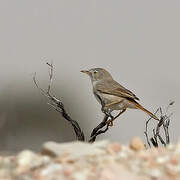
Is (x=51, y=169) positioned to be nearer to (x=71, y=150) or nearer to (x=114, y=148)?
(x=71, y=150)

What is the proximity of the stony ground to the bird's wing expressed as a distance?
14.4ft

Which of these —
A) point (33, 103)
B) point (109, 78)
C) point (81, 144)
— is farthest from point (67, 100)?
point (81, 144)

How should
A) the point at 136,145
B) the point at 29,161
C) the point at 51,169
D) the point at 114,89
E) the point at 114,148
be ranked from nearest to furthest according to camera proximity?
1. the point at 51,169
2. the point at 29,161
3. the point at 114,148
4. the point at 136,145
5. the point at 114,89

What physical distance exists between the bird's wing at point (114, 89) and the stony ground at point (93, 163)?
4.38m

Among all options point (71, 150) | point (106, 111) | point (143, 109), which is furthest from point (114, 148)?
point (143, 109)

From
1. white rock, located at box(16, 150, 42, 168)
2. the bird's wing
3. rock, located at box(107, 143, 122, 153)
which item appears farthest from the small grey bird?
white rock, located at box(16, 150, 42, 168)

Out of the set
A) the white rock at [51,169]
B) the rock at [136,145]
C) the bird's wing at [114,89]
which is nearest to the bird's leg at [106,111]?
the bird's wing at [114,89]

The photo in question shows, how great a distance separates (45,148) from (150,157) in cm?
98

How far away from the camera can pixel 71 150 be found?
21.0 feet

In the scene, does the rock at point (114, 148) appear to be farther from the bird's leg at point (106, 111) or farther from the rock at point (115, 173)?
the bird's leg at point (106, 111)

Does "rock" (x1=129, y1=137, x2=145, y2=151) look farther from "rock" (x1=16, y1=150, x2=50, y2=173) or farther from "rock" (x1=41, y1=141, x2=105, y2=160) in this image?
"rock" (x1=16, y1=150, x2=50, y2=173)

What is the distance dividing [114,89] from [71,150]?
5.09 metres

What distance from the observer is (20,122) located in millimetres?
21703

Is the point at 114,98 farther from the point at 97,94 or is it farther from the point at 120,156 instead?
the point at 120,156
